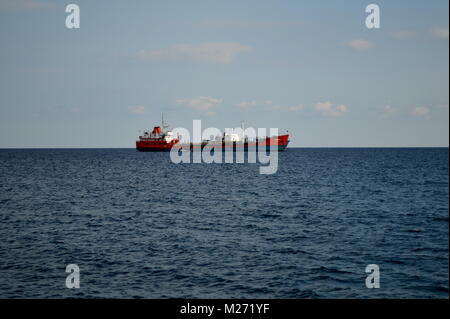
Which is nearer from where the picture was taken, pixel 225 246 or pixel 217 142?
pixel 225 246

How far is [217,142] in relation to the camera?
17262 cm

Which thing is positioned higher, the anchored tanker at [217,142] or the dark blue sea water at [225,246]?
the anchored tanker at [217,142]

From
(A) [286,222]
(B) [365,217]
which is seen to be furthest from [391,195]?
(A) [286,222]

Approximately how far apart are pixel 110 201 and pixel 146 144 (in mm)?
136837

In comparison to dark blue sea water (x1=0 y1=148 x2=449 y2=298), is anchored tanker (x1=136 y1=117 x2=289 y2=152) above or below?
above

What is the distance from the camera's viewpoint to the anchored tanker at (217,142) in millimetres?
170750

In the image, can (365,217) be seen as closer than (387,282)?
No

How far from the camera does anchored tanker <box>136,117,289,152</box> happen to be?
171 metres

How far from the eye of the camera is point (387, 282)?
61.5 feet

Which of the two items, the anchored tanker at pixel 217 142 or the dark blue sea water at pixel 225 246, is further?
the anchored tanker at pixel 217 142

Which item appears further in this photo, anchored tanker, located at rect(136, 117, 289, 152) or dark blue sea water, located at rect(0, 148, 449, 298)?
anchored tanker, located at rect(136, 117, 289, 152)
